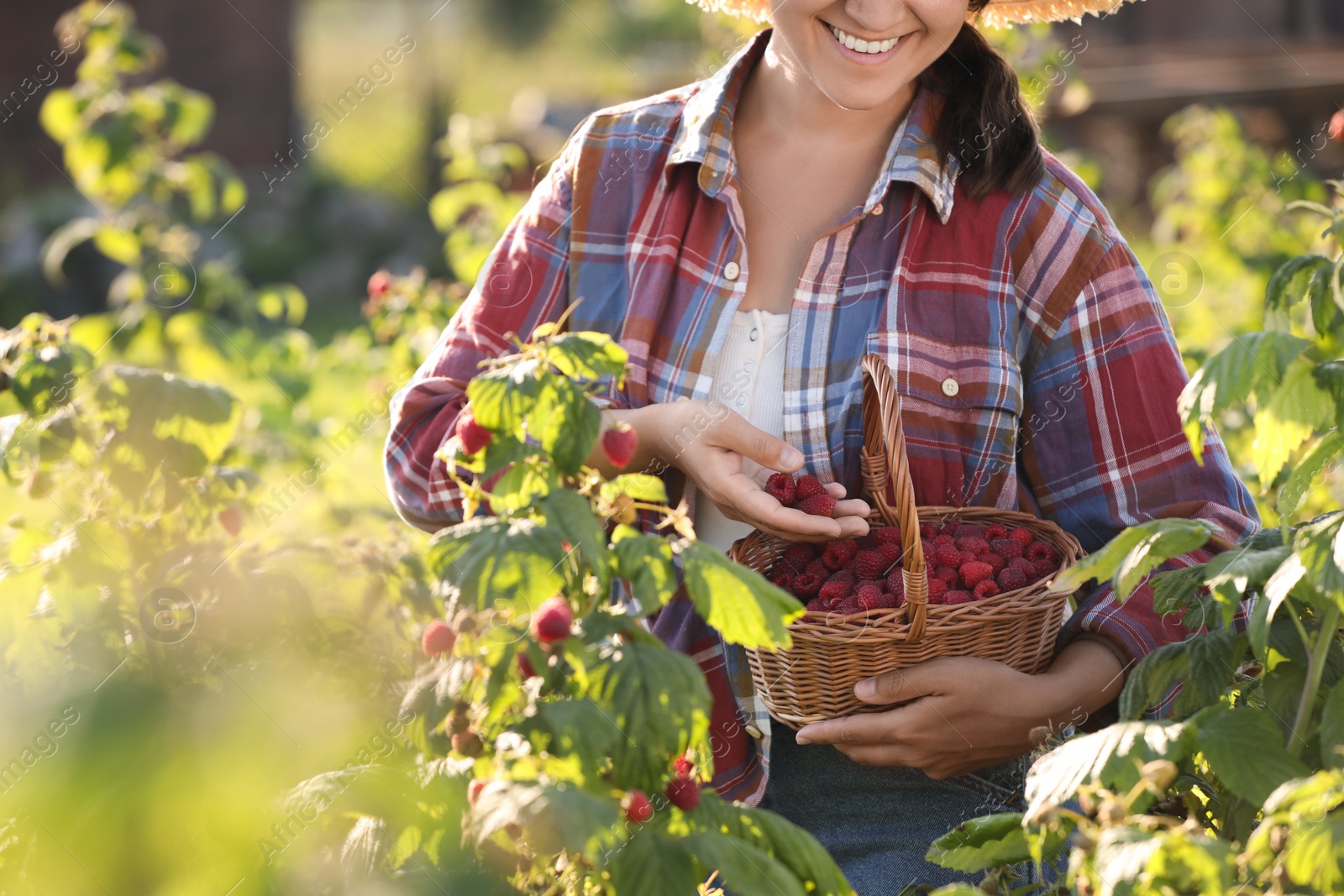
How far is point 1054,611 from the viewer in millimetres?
1580

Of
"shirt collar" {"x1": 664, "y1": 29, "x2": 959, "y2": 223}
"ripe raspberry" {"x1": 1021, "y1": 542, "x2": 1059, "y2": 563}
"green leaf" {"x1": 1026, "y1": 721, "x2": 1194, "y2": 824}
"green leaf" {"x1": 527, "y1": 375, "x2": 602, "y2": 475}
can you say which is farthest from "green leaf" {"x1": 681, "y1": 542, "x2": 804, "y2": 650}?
"shirt collar" {"x1": 664, "y1": 29, "x2": 959, "y2": 223}

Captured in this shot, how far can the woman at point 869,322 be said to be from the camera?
67.2 inches

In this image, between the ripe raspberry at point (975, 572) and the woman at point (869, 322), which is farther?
the woman at point (869, 322)

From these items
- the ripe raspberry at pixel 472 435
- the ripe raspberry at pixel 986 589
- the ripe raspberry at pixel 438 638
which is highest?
the ripe raspberry at pixel 472 435

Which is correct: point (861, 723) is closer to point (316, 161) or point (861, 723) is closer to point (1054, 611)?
point (1054, 611)

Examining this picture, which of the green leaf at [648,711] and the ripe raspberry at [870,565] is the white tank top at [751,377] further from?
the green leaf at [648,711]

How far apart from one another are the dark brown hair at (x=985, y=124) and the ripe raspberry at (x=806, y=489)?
499 mm

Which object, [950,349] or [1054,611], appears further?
[950,349]

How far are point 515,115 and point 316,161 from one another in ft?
7.14

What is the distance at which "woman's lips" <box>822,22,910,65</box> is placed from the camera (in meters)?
1.71

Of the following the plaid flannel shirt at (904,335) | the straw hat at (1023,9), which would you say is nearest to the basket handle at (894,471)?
the plaid flannel shirt at (904,335)

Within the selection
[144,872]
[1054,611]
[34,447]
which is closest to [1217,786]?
[1054,611]

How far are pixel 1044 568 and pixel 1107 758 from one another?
19.6 inches

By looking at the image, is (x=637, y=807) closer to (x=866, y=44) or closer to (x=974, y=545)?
(x=974, y=545)
